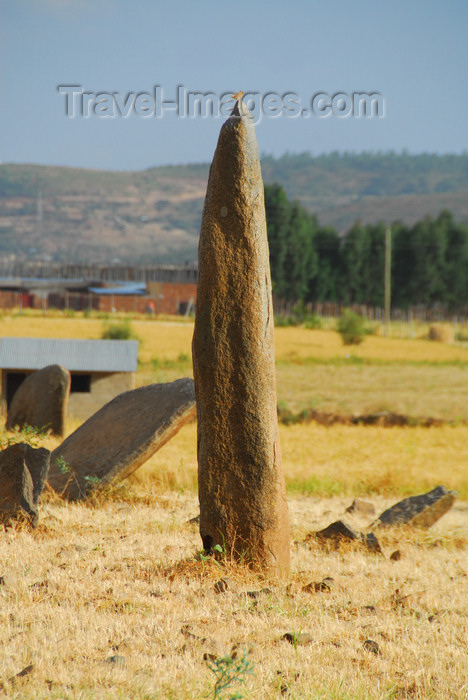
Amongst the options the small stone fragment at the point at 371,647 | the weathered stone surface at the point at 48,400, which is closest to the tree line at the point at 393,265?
the weathered stone surface at the point at 48,400

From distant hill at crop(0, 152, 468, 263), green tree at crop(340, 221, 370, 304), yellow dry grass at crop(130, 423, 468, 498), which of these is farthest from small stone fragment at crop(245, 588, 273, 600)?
distant hill at crop(0, 152, 468, 263)

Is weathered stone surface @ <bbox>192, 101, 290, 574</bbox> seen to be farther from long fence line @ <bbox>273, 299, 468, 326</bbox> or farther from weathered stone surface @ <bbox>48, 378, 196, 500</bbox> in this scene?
long fence line @ <bbox>273, 299, 468, 326</bbox>

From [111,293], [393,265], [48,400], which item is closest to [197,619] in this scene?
[48,400]

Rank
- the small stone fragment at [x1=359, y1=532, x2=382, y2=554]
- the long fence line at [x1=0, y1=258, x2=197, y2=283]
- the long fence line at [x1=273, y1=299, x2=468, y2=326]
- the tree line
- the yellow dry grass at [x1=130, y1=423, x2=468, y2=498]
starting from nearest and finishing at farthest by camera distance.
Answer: the small stone fragment at [x1=359, y1=532, x2=382, y2=554] < the yellow dry grass at [x1=130, y1=423, x2=468, y2=498] < the long fence line at [x1=0, y1=258, x2=197, y2=283] < the long fence line at [x1=273, y1=299, x2=468, y2=326] < the tree line

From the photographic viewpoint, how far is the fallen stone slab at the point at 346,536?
7436 mm

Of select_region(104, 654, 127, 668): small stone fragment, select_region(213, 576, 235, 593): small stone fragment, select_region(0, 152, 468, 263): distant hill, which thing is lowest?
select_region(213, 576, 235, 593): small stone fragment

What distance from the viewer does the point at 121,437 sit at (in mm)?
8773

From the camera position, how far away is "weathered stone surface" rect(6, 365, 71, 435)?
481 inches

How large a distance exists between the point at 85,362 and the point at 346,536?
30.0ft

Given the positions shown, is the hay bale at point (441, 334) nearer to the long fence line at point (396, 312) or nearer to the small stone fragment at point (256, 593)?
the long fence line at point (396, 312)

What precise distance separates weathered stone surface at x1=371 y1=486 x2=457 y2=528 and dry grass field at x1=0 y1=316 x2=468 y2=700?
157 mm

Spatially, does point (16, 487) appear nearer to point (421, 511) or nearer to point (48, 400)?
point (421, 511)

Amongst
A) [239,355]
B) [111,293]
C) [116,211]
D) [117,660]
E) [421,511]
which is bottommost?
[421,511]

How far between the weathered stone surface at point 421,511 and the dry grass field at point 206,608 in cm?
16
